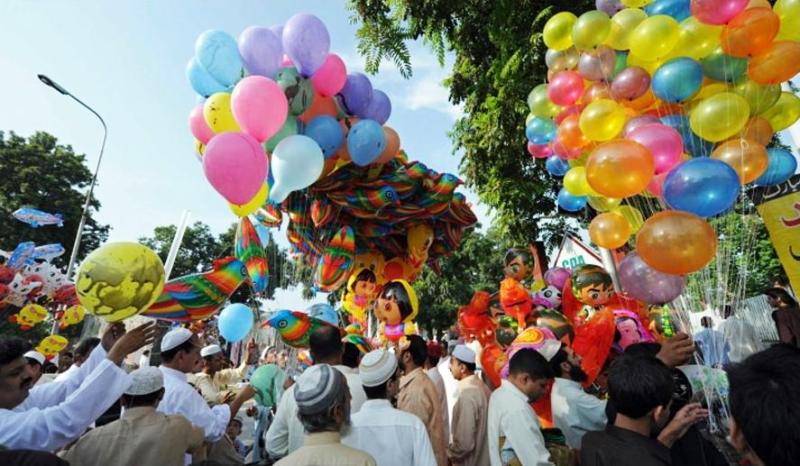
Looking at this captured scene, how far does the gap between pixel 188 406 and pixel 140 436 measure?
76 cm

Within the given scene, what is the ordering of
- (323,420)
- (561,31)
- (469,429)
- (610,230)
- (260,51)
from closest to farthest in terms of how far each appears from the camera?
1. (323,420)
2. (469,429)
3. (610,230)
4. (561,31)
5. (260,51)

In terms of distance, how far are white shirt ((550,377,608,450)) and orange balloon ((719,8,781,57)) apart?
9.35 ft

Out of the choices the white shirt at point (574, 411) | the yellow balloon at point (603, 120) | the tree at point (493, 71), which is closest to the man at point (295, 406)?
→ the white shirt at point (574, 411)

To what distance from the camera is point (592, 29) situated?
155 inches

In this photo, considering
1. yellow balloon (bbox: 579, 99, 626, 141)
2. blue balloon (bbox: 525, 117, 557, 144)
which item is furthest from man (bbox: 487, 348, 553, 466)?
blue balloon (bbox: 525, 117, 557, 144)

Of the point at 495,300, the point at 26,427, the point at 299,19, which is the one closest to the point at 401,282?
the point at 495,300

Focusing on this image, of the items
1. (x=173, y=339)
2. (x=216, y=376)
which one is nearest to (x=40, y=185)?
(x=216, y=376)

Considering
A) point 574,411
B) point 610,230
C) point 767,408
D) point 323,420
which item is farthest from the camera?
point 610,230

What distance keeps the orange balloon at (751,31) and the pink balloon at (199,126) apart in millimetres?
4800

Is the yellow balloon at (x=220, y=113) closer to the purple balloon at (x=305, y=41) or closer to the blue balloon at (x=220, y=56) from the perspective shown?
the blue balloon at (x=220, y=56)

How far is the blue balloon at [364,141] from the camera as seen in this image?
4965mm

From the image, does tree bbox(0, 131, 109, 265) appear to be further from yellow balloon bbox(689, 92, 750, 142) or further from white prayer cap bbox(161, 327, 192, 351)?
yellow balloon bbox(689, 92, 750, 142)

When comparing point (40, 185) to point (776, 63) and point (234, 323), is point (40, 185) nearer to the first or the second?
point (234, 323)

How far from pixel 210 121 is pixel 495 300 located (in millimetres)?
4001
